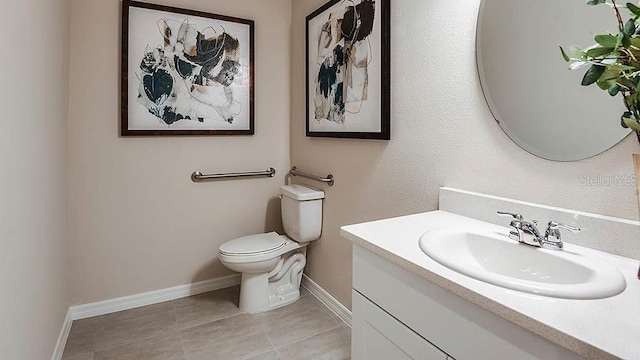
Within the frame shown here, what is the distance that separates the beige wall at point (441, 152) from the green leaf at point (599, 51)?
12.7 inches

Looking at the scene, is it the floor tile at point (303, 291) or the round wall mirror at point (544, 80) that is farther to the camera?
the floor tile at point (303, 291)

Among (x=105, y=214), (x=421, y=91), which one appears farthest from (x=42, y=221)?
(x=421, y=91)

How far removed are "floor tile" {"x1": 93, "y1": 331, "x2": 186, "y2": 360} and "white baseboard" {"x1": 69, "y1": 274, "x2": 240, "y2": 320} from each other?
0.47m

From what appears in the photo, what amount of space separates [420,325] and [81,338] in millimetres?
2010

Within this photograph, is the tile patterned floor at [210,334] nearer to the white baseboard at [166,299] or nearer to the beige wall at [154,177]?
the white baseboard at [166,299]

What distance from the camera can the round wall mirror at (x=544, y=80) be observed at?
96 cm

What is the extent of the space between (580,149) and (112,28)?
8.27 ft

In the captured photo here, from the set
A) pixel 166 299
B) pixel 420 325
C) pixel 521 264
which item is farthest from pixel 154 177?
pixel 521 264

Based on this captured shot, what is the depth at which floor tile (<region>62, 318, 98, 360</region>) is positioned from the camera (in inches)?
71.5

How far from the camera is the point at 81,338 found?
1939 mm

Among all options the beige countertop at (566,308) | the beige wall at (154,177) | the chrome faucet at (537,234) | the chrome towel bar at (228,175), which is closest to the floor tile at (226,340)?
the beige wall at (154,177)

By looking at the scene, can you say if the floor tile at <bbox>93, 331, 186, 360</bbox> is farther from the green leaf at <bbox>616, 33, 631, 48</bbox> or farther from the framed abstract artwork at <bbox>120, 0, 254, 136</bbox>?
the green leaf at <bbox>616, 33, 631, 48</bbox>

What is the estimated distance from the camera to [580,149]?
3.25 ft

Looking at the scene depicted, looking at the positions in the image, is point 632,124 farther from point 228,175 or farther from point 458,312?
point 228,175
